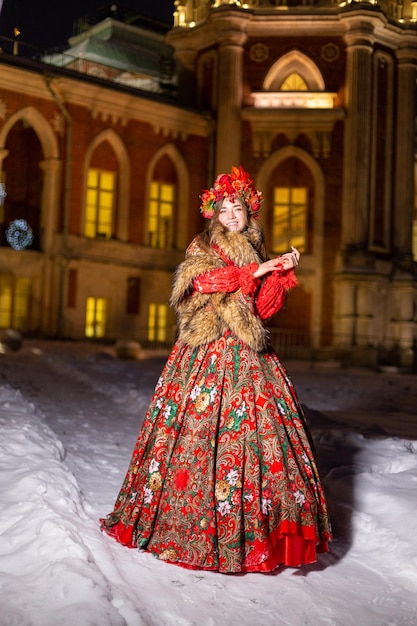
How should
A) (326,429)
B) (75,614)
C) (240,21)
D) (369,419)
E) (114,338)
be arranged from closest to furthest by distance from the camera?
(75,614) → (326,429) → (369,419) → (114,338) → (240,21)

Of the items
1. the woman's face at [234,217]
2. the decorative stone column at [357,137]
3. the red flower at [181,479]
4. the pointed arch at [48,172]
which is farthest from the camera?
the decorative stone column at [357,137]

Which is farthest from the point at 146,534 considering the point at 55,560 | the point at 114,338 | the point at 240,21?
the point at 240,21

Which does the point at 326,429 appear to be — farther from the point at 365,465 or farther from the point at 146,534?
the point at 146,534

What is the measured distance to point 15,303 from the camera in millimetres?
20375

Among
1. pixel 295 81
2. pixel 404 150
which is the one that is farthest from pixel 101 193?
pixel 404 150

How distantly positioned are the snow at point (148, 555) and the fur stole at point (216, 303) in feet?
3.92

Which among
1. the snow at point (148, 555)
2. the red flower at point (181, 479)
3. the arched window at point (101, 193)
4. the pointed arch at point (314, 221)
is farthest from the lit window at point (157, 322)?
the red flower at point (181, 479)

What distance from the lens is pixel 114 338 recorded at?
21219 millimetres

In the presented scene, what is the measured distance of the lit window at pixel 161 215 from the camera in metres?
22.6

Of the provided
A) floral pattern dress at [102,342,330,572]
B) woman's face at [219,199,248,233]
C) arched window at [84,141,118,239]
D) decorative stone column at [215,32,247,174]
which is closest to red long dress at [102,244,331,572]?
floral pattern dress at [102,342,330,572]

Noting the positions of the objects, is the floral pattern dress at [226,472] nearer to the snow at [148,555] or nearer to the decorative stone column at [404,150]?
the snow at [148,555]

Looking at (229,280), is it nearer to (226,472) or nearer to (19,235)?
(226,472)

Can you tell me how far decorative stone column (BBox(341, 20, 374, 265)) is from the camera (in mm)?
22422

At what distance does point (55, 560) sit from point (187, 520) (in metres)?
0.67
